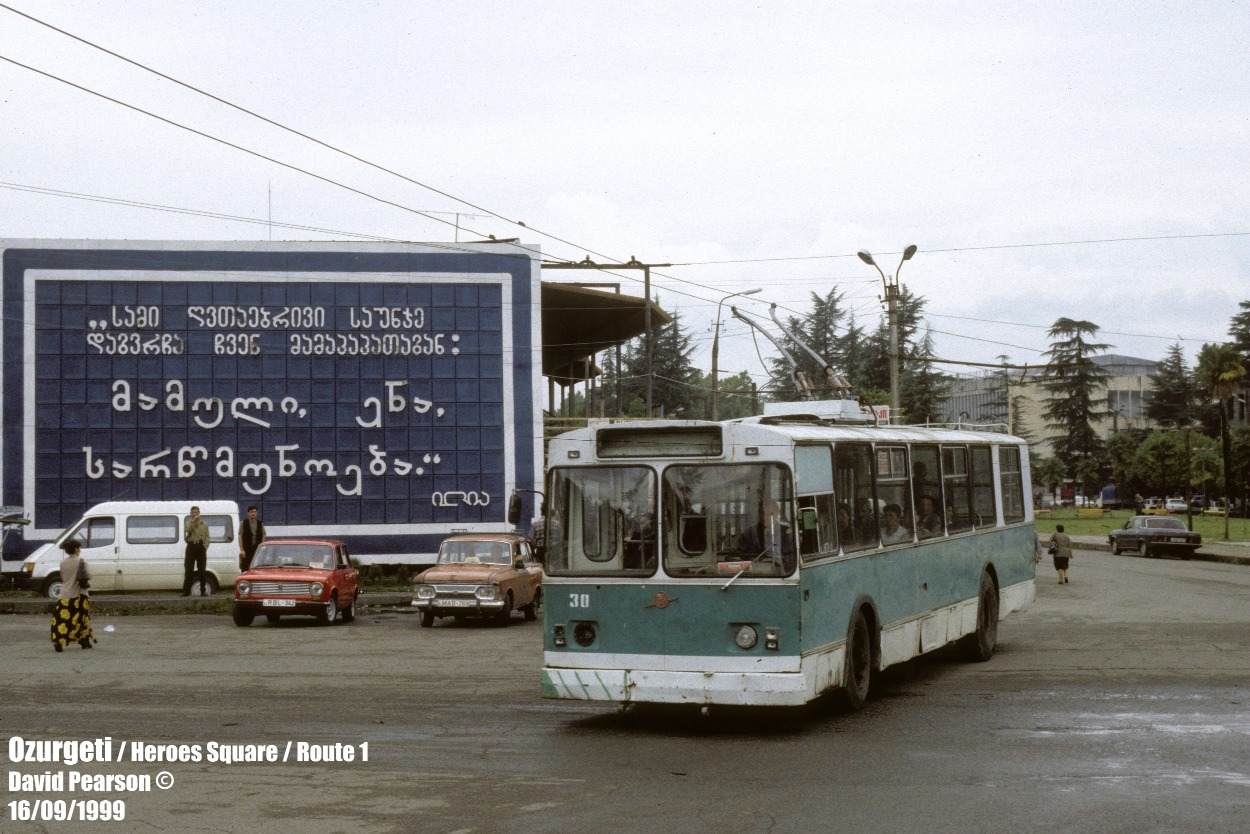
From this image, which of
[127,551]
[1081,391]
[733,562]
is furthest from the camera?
[1081,391]

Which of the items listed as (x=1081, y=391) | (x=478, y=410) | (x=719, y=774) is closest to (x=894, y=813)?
(x=719, y=774)

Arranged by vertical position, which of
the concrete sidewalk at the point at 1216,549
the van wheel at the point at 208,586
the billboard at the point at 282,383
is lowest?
the concrete sidewalk at the point at 1216,549

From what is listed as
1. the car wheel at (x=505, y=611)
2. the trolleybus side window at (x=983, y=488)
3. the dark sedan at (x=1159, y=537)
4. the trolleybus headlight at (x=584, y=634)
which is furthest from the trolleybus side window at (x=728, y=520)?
the dark sedan at (x=1159, y=537)

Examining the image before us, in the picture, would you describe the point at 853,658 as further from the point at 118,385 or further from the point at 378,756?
the point at 118,385

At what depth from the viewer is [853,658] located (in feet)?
42.6

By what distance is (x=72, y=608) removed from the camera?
64.7 feet

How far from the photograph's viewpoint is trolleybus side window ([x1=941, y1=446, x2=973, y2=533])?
16.2m

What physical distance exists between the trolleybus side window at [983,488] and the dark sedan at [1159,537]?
1383 inches

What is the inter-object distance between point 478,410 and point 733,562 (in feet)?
85.5

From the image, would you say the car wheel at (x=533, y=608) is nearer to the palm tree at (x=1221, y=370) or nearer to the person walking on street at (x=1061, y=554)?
the person walking on street at (x=1061, y=554)

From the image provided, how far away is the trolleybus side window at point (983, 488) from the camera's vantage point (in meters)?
17.4

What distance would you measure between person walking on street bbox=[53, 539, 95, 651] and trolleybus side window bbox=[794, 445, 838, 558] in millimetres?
11847

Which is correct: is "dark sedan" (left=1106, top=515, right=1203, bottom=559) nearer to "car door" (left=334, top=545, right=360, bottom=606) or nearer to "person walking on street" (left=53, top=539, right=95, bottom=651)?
"car door" (left=334, top=545, right=360, bottom=606)

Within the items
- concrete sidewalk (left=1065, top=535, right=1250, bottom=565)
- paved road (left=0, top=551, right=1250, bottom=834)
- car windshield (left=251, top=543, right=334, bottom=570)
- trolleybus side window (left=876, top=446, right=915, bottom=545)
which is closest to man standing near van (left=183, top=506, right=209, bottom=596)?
car windshield (left=251, top=543, right=334, bottom=570)
